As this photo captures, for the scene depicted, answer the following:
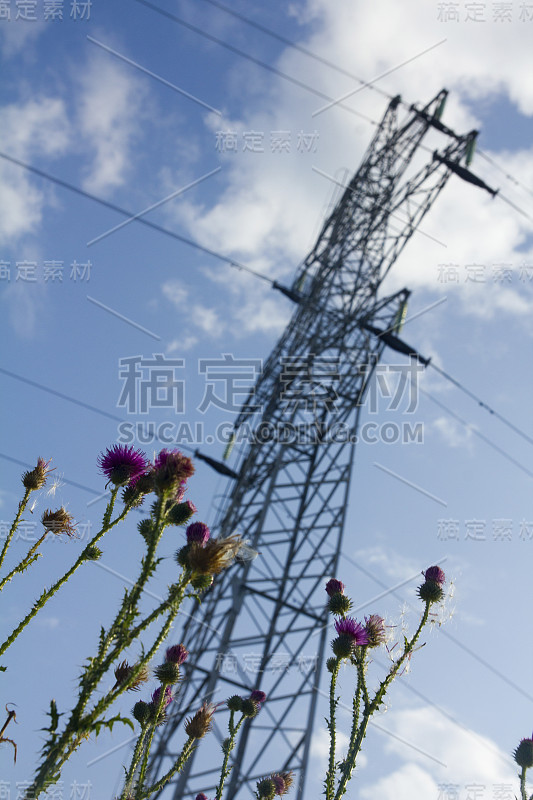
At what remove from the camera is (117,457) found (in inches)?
99.1

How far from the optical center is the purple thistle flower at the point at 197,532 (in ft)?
7.38

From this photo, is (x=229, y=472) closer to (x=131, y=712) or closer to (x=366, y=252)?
(x=366, y=252)

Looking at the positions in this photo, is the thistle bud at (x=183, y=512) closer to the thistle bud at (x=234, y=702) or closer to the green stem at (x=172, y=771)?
the green stem at (x=172, y=771)

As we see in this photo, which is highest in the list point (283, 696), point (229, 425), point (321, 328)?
point (321, 328)

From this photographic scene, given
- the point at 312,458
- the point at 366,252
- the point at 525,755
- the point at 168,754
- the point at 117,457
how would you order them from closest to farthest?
the point at 117,457 → the point at 525,755 → the point at 168,754 → the point at 312,458 → the point at 366,252

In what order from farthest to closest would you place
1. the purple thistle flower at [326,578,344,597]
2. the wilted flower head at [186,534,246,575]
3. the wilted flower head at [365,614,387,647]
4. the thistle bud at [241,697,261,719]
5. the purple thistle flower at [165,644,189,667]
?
the thistle bud at [241,697,261,719], the purple thistle flower at [326,578,344,597], the purple thistle flower at [165,644,189,667], the wilted flower head at [365,614,387,647], the wilted flower head at [186,534,246,575]

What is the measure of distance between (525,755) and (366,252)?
8.68 m

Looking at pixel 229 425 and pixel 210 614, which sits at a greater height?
pixel 229 425

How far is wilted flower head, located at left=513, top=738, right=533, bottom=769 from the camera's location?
287 cm

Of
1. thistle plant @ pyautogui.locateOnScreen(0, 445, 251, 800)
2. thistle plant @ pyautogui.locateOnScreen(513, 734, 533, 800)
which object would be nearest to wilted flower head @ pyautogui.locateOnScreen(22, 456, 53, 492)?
thistle plant @ pyautogui.locateOnScreen(0, 445, 251, 800)

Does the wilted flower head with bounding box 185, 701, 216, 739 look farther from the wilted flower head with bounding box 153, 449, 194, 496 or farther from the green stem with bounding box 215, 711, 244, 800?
the wilted flower head with bounding box 153, 449, 194, 496

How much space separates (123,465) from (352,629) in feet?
3.83

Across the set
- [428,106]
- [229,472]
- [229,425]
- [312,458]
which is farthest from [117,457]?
[428,106]

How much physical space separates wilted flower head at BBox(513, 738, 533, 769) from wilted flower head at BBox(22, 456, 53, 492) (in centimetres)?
232
